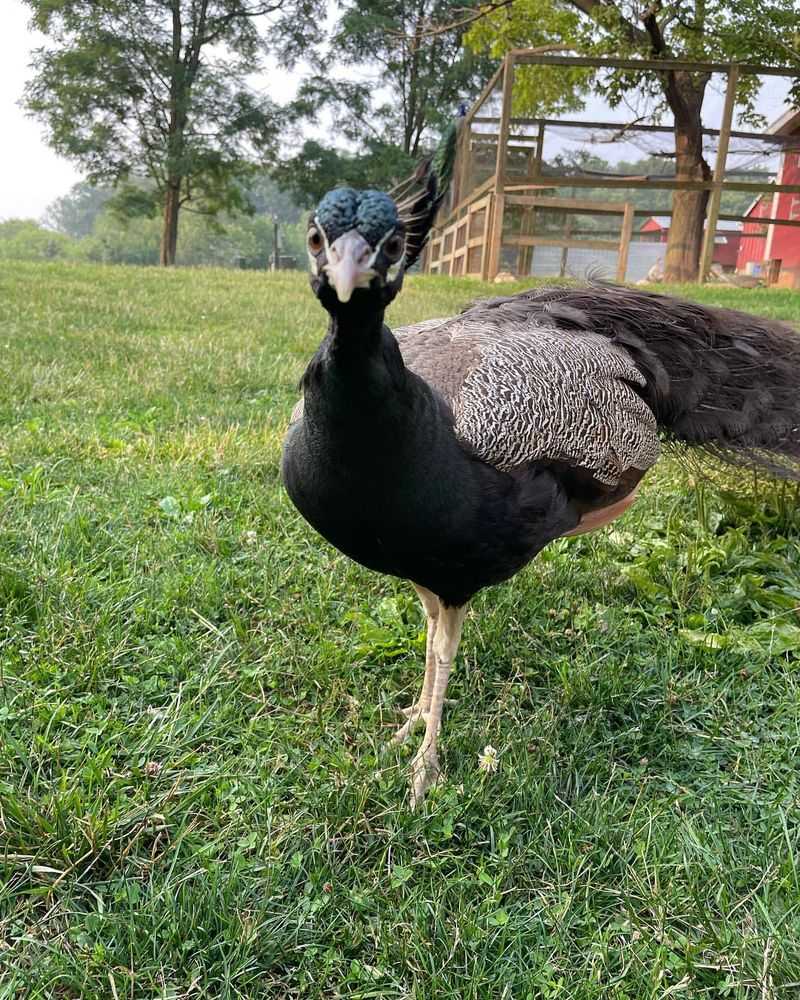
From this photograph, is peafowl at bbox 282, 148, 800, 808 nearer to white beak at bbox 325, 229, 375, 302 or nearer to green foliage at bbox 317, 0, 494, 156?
white beak at bbox 325, 229, 375, 302

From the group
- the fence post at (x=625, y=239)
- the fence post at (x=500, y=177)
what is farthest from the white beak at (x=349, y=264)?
the fence post at (x=625, y=239)

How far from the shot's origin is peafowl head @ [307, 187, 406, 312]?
52.4 inches

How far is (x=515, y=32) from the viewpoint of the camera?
46.2ft

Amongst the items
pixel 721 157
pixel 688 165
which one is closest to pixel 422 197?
pixel 721 157

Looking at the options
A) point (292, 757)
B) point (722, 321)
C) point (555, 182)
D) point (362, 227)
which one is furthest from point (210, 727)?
point (555, 182)

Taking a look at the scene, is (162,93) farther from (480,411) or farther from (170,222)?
(480,411)

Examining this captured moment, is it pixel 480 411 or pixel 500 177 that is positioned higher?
pixel 500 177

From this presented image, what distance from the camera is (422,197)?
6.64 feet

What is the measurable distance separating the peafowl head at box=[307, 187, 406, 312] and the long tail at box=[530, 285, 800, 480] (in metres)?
1.45

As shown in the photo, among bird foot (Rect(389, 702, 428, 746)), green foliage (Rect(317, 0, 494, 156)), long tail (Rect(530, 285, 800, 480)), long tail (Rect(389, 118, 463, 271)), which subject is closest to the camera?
long tail (Rect(389, 118, 463, 271))

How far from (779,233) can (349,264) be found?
19.4 meters

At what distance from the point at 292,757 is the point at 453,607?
23.2 inches

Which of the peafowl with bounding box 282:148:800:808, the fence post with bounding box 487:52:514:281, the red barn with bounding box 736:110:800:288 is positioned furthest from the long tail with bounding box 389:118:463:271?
the red barn with bounding box 736:110:800:288

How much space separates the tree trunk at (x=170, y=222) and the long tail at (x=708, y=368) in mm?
21048
